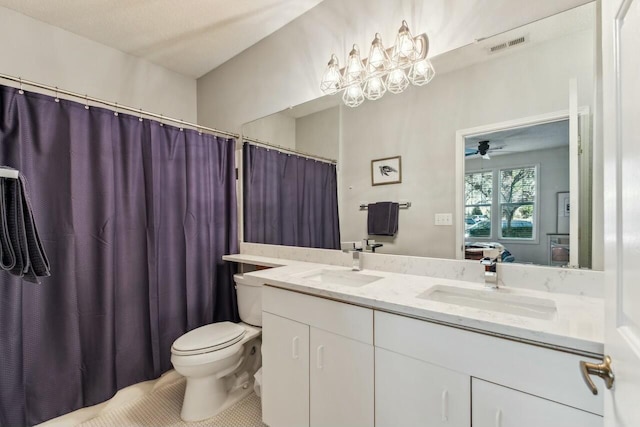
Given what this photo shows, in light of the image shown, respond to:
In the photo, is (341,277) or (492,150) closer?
(492,150)

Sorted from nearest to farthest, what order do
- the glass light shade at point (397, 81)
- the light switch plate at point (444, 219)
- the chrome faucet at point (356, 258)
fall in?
the light switch plate at point (444, 219), the glass light shade at point (397, 81), the chrome faucet at point (356, 258)

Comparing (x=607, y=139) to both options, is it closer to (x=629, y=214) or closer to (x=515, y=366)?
(x=629, y=214)

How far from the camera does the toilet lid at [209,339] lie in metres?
1.65

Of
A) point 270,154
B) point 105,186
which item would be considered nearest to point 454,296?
point 270,154

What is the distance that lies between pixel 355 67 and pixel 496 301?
141 centimetres

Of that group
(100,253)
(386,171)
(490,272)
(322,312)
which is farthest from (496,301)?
(100,253)

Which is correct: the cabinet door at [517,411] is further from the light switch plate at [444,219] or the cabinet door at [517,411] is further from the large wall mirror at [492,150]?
the light switch plate at [444,219]

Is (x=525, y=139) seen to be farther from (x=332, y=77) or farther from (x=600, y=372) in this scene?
(x=332, y=77)

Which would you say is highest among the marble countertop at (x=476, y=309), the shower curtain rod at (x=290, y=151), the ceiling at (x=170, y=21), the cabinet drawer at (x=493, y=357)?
the ceiling at (x=170, y=21)

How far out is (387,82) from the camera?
164cm

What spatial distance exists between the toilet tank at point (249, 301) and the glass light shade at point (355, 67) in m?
1.46

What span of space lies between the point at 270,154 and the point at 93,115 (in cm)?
114

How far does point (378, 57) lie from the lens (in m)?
1.60

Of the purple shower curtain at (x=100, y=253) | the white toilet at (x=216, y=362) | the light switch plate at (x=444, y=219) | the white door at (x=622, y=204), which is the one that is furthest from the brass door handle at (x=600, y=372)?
the purple shower curtain at (x=100, y=253)
